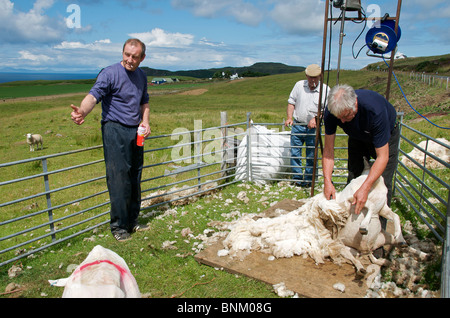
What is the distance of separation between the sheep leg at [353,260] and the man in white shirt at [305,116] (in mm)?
2786

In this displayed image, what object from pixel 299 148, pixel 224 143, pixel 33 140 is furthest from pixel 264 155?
pixel 33 140

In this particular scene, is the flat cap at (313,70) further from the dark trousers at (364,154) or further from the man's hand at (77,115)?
the man's hand at (77,115)

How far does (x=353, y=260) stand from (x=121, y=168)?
2944mm

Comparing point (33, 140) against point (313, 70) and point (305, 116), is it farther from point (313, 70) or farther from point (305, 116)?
point (313, 70)

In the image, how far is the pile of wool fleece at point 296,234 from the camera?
3.71 metres

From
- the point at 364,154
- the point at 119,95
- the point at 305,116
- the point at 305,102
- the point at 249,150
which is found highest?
the point at 119,95

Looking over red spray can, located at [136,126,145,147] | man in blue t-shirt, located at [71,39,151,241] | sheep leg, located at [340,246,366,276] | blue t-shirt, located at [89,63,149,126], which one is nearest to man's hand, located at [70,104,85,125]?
man in blue t-shirt, located at [71,39,151,241]

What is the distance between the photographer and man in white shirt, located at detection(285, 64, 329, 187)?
20.7 feet

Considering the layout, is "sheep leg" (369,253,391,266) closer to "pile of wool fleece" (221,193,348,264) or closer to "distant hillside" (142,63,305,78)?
"pile of wool fleece" (221,193,348,264)

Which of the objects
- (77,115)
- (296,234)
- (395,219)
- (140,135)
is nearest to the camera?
(395,219)

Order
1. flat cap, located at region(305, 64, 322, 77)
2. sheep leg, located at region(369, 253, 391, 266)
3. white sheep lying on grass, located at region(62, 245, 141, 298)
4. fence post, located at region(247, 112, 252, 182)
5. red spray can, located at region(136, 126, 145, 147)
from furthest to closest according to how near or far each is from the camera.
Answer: fence post, located at region(247, 112, 252, 182) → flat cap, located at region(305, 64, 322, 77) → red spray can, located at region(136, 126, 145, 147) → sheep leg, located at region(369, 253, 391, 266) → white sheep lying on grass, located at region(62, 245, 141, 298)

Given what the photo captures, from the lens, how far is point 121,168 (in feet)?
14.3

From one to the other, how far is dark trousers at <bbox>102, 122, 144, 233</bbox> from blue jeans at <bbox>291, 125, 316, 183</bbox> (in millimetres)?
3110

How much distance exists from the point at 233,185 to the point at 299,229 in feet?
10.1
